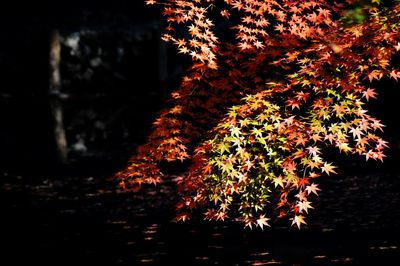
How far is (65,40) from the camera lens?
11883mm

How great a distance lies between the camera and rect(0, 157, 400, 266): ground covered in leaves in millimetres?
5293

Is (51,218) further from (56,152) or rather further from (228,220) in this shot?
(56,152)

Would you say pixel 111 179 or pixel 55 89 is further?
pixel 55 89

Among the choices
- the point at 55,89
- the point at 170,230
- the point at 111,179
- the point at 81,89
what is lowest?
the point at 170,230

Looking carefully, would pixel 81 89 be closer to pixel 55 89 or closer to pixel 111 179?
pixel 55 89

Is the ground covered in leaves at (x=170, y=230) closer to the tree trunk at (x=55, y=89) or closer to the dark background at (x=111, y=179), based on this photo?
the dark background at (x=111, y=179)

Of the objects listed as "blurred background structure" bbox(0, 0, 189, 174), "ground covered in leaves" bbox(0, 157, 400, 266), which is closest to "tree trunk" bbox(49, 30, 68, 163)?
"blurred background structure" bbox(0, 0, 189, 174)

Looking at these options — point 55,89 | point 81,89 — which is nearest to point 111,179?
point 55,89

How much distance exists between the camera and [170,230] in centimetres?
626

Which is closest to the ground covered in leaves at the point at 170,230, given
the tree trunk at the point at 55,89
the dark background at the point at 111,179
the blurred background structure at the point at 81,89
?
the dark background at the point at 111,179

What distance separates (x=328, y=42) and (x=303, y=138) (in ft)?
2.83

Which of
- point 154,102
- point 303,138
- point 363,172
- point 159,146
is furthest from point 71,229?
point 154,102

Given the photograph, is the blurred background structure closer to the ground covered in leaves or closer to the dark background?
the dark background

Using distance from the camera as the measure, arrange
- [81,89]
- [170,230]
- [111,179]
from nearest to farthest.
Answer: [170,230]
[111,179]
[81,89]
